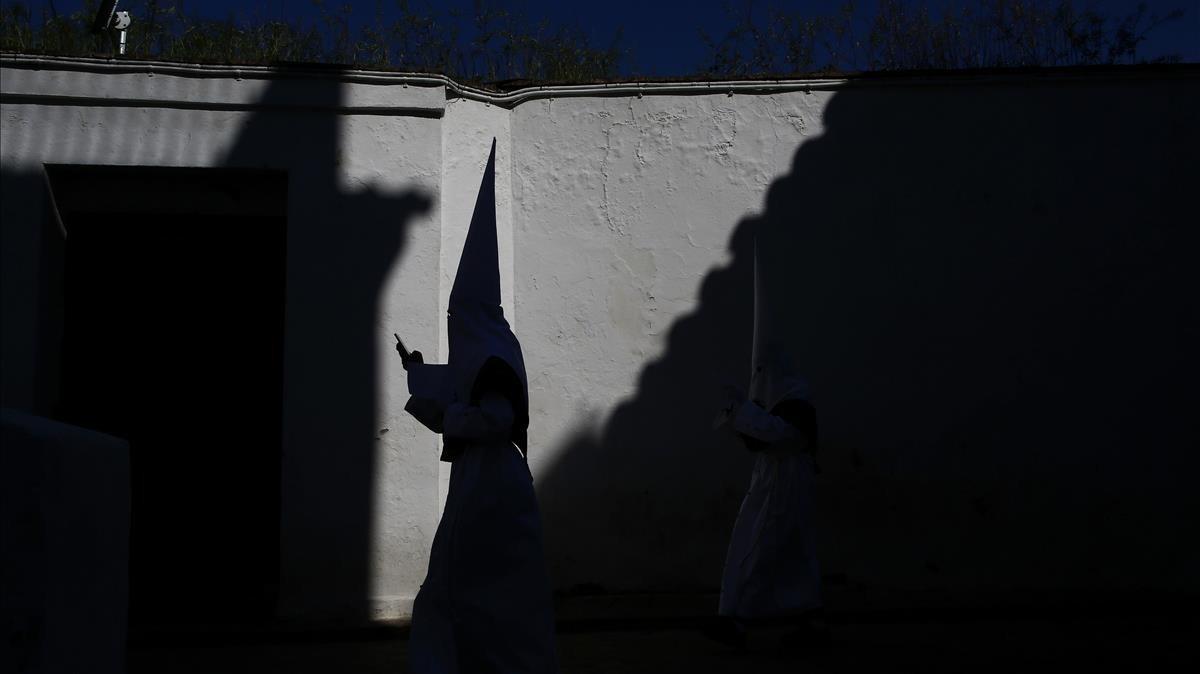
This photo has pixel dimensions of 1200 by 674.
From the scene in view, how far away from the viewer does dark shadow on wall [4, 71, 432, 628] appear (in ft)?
21.9

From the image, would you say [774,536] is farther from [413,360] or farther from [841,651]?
[413,360]

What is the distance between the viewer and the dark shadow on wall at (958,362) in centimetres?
746

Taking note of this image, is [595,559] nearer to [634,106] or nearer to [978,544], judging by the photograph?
[978,544]

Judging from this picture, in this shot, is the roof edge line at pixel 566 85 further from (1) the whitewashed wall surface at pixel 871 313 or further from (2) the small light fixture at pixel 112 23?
(2) the small light fixture at pixel 112 23

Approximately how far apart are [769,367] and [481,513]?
2574 millimetres

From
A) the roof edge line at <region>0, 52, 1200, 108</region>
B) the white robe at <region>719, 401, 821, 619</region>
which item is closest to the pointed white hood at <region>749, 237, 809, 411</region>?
the white robe at <region>719, 401, 821, 619</region>

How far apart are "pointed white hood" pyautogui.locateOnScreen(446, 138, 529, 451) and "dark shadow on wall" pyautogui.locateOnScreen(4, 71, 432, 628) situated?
263cm

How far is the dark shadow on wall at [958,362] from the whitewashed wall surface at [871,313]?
2cm

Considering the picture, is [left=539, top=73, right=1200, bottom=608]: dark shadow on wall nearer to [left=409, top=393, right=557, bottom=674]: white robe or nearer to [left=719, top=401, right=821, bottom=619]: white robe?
[left=719, top=401, right=821, bottom=619]: white robe

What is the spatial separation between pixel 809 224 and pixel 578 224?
5.26 feet

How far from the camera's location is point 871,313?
299 inches

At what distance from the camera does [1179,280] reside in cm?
750

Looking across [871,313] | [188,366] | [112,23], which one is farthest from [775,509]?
[112,23]

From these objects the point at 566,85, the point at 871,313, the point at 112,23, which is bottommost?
the point at 871,313
